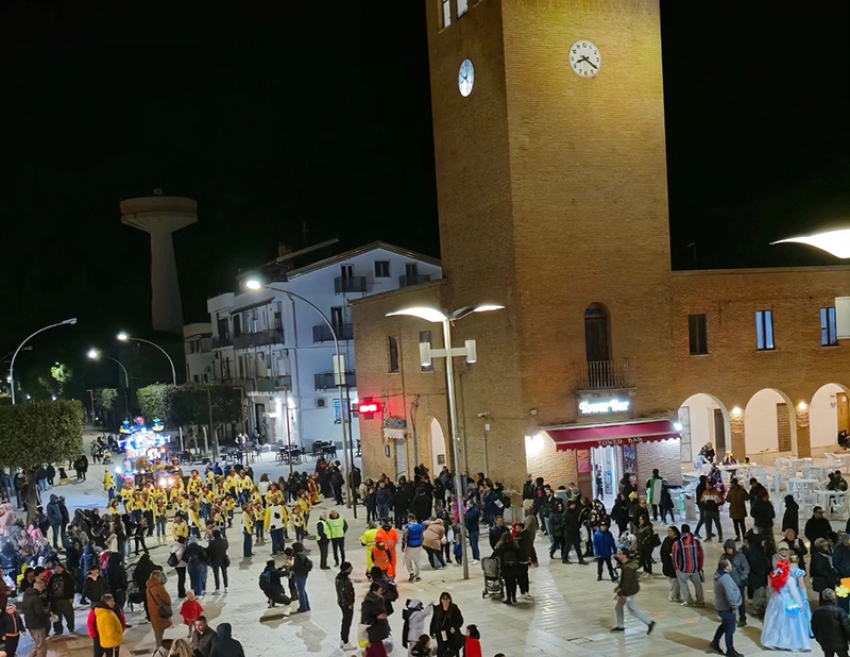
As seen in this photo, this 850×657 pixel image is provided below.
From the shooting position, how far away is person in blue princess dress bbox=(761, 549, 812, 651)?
14.4m

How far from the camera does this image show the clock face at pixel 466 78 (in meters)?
30.0

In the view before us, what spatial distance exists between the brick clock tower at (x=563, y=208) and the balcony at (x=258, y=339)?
26768mm

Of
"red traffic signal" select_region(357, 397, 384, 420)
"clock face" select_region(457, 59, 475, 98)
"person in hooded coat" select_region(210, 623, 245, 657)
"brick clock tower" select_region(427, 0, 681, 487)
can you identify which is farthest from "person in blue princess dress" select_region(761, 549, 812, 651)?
"red traffic signal" select_region(357, 397, 384, 420)

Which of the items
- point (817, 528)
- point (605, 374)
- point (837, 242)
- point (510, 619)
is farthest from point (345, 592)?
point (605, 374)

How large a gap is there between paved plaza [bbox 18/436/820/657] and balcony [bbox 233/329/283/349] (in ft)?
110

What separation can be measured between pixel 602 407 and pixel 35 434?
1938 centimetres

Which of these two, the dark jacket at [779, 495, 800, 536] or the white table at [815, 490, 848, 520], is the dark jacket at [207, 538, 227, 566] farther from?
the white table at [815, 490, 848, 520]

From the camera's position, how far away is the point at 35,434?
3319cm

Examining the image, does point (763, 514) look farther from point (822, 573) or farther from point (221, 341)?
point (221, 341)

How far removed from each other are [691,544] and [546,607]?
3.01 metres

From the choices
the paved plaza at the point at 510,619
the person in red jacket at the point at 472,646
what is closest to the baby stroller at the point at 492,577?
the paved plaza at the point at 510,619

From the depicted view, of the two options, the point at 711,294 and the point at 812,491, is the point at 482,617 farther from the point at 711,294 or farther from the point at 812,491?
the point at 711,294

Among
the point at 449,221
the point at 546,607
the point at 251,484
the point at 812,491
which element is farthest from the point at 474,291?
the point at 546,607

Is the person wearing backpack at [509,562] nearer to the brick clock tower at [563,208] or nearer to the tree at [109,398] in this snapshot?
the brick clock tower at [563,208]
